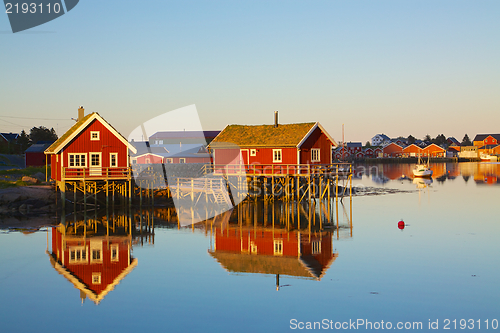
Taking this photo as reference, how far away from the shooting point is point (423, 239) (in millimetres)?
29188

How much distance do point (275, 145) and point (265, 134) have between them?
10.2 ft

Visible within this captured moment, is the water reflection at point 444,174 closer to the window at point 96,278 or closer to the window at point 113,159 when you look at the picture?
the window at point 113,159

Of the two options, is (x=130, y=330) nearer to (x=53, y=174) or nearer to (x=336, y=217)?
(x=336, y=217)

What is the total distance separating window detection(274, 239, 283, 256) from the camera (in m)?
24.8

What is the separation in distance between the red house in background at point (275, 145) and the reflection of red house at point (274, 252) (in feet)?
47.0

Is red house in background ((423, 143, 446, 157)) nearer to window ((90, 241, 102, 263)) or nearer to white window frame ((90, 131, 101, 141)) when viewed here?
white window frame ((90, 131, 101, 141))

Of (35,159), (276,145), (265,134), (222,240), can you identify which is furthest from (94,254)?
(35,159)

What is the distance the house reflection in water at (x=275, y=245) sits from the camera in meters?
22.1

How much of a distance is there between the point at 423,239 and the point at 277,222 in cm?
1007

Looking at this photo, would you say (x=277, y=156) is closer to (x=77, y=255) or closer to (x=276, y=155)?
(x=276, y=155)

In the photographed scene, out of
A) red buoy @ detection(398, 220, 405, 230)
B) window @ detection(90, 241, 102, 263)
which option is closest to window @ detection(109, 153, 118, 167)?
window @ detection(90, 241, 102, 263)

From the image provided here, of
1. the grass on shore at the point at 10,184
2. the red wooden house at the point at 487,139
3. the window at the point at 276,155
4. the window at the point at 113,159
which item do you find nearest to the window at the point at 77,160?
the window at the point at 113,159

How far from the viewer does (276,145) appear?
44500 millimetres

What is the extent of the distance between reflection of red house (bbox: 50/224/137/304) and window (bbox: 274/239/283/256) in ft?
23.8
